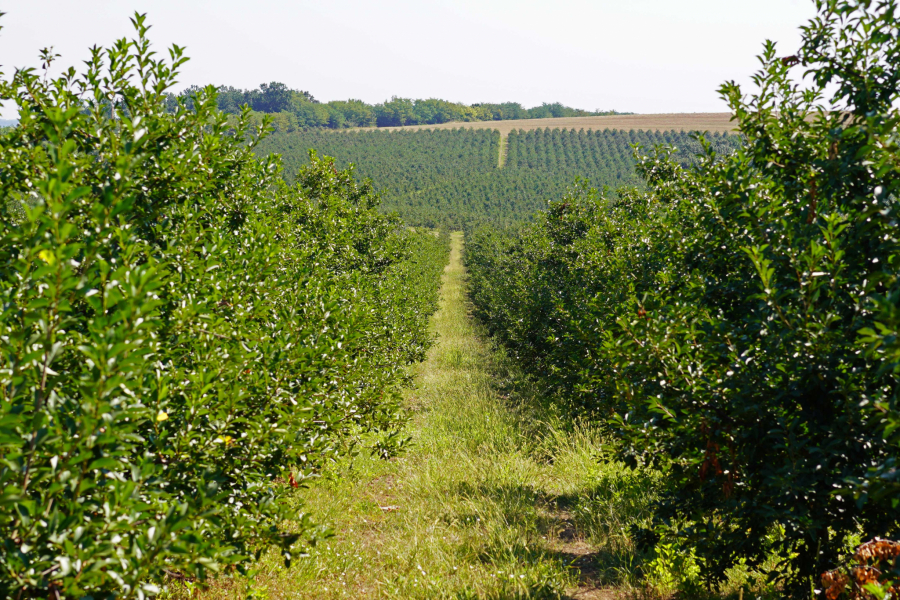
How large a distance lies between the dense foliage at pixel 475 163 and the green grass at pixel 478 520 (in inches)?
2223

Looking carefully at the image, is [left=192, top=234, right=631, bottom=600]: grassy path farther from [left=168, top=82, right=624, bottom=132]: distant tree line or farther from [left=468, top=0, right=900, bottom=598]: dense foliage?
[left=168, top=82, right=624, bottom=132]: distant tree line

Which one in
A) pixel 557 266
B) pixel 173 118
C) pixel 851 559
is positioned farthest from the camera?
pixel 557 266

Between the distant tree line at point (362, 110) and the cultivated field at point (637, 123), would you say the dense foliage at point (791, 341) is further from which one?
the distant tree line at point (362, 110)

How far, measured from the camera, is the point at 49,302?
1.73m

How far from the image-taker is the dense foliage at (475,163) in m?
69.9

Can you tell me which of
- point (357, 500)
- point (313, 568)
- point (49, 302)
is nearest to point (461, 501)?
point (357, 500)

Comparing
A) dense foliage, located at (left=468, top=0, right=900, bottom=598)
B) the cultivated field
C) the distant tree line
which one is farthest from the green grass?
the distant tree line

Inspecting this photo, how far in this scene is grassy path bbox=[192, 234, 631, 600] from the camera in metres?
4.65

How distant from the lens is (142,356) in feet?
6.57

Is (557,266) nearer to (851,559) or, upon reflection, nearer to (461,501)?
(461,501)

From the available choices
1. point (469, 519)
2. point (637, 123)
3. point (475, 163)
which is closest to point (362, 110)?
point (475, 163)

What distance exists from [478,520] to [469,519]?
117 millimetres

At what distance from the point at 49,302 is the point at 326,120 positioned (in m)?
138

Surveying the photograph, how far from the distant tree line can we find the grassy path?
11665 centimetres
